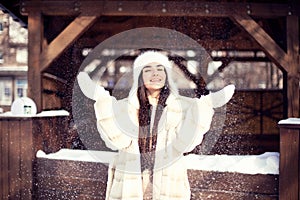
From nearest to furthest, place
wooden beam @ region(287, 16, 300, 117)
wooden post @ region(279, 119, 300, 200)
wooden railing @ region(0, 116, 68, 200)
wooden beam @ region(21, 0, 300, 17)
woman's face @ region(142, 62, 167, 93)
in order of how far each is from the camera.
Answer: woman's face @ region(142, 62, 167, 93) < wooden post @ region(279, 119, 300, 200) < wooden railing @ region(0, 116, 68, 200) < wooden beam @ region(287, 16, 300, 117) < wooden beam @ region(21, 0, 300, 17)

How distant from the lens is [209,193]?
12.6ft

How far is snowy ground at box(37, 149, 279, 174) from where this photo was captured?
12.2 feet

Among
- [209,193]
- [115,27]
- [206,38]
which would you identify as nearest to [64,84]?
[115,27]

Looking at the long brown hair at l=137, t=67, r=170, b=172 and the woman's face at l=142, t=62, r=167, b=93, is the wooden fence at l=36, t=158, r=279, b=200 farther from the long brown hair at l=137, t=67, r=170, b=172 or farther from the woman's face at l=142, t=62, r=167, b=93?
the woman's face at l=142, t=62, r=167, b=93

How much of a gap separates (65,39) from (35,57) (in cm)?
47

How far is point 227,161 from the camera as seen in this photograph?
411cm

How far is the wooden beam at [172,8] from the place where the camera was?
5133 millimetres

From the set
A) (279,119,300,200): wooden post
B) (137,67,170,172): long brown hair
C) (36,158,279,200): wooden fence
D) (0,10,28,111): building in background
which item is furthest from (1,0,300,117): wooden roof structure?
(0,10,28,111): building in background

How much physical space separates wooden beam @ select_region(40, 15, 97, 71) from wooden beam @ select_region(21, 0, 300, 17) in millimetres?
123

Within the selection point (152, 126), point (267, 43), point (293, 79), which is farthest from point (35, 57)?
point (293, 79)

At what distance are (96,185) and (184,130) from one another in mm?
1805

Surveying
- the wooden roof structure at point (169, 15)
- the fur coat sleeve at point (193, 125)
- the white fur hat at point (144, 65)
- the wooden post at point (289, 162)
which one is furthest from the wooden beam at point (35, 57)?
the wooden post at point (289, 162)

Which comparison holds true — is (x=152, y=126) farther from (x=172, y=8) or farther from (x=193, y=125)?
(x=172, y=8)

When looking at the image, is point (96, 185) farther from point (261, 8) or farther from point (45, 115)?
point (261, 8)
